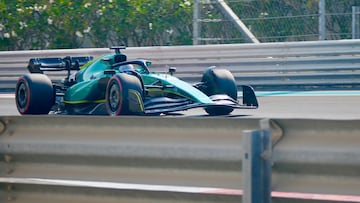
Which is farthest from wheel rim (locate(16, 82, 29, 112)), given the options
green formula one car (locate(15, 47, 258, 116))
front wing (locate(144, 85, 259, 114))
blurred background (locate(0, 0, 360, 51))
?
blurred background (locate(0, 0, 360, 51))

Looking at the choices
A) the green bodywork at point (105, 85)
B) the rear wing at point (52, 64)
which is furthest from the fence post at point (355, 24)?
the rear wing at point (52, 64)

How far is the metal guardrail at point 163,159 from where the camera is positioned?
3.99 meters

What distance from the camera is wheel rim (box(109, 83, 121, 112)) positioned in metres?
9.97

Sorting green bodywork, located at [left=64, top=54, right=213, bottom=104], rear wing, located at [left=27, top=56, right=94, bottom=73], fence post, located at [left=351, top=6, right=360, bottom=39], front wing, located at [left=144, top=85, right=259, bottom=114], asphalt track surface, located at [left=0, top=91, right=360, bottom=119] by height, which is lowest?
asphalt track surface, located at [left=0, top=91, right=360, bottom=119]

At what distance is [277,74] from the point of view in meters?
16.5

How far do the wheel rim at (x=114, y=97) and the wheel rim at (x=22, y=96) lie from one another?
3.86 ft

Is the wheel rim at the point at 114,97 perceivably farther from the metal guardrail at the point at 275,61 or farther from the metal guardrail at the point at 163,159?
the metal guardrail at the point at 275,61

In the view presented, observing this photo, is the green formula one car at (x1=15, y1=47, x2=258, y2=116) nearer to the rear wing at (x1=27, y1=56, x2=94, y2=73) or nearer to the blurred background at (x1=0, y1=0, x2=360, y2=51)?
the rear wing at (x1=27, y1=56, x2=94, y2=73)

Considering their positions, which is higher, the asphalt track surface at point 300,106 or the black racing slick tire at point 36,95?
the black racing slick tire at point 36,95

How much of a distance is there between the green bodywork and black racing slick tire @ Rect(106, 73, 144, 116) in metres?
0.39

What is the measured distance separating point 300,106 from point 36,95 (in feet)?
12.9

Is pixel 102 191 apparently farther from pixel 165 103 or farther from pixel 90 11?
pixel 90 11

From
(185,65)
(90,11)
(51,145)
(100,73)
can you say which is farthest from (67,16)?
(51,145)

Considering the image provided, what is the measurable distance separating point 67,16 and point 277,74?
25.4 feet
